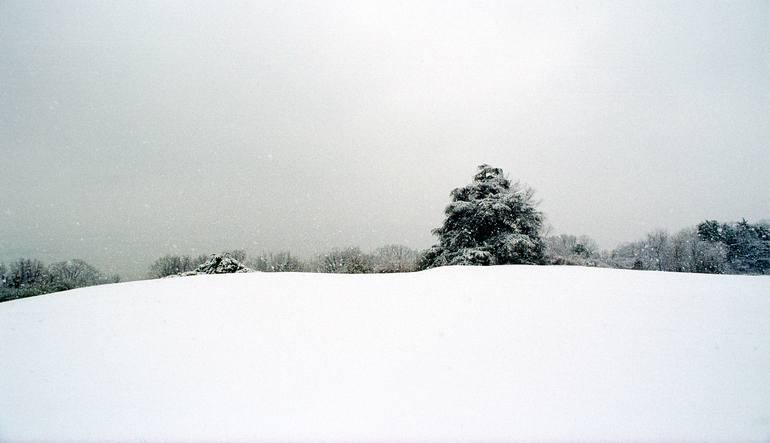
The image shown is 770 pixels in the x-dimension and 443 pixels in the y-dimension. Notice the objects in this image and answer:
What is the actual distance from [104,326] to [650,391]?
627 cm

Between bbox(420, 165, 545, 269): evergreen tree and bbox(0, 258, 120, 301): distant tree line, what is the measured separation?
23.9 meters

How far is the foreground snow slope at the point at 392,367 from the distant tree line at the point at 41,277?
20.2 m

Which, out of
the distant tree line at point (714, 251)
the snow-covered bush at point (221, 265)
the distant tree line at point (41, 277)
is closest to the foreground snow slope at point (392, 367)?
the snow-covered bush at point (221, 265)

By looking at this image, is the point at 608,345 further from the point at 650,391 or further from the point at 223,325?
the point at 223,325

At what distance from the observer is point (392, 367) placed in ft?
9.74

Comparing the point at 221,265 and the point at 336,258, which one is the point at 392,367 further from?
the point at 336,258

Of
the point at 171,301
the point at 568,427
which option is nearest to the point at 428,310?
the point at 568,427

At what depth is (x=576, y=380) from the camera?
9.08 ft

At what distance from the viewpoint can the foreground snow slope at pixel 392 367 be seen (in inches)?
92.4

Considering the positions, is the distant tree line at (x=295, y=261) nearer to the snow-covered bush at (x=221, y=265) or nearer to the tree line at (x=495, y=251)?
the tree line at (x=495, y=251)

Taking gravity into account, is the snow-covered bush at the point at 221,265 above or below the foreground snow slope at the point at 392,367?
above

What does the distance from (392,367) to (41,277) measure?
145ft

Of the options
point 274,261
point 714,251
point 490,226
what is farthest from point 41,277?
point 714,251

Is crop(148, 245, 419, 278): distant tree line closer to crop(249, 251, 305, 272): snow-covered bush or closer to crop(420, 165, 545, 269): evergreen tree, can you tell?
crop(249, 251, 305, 272): snow-covered bush
